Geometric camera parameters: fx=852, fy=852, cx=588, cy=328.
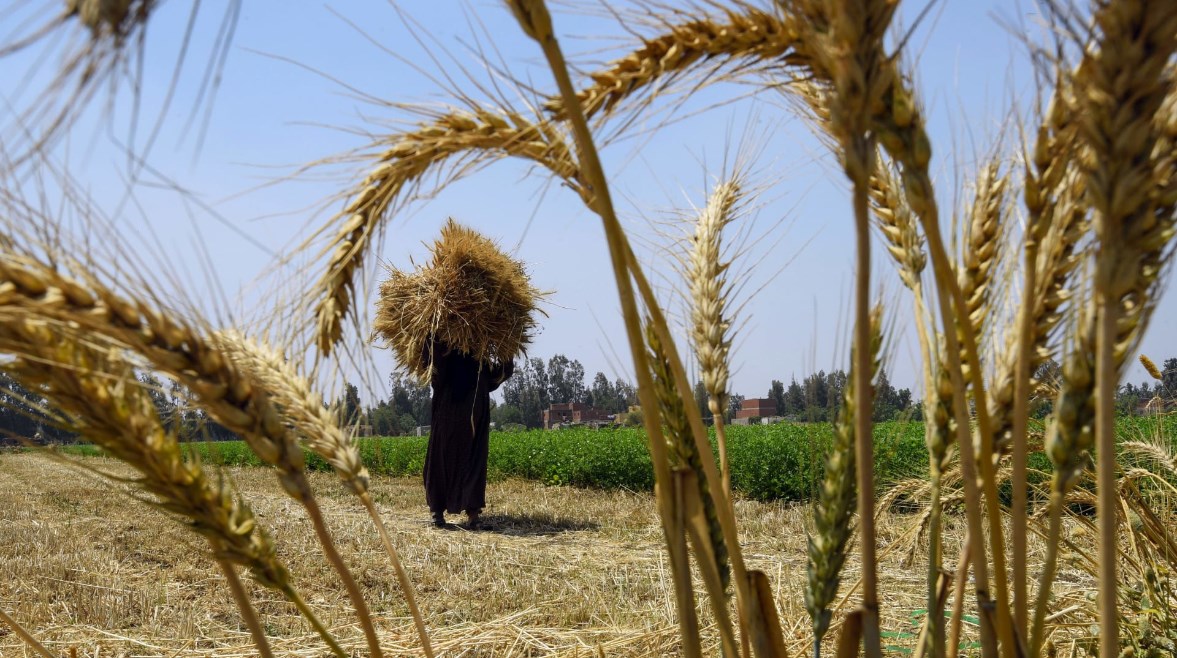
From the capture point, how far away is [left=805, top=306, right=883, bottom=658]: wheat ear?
1045mm

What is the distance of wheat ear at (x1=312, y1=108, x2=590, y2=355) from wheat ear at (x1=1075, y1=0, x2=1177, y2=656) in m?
0.49

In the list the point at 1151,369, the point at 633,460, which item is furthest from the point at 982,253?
the point at 633,460

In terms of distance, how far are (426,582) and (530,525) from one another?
3.44 m

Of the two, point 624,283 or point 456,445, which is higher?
point 624,283

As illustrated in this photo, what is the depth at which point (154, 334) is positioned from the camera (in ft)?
2.86

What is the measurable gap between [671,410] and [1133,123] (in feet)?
1.98

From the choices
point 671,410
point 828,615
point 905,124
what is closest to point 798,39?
point 905,124

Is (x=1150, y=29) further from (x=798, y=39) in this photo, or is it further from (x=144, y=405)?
(x=144, y=405)

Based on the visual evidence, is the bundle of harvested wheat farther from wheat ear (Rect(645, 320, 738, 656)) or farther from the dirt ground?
wheat ear (Rect(645, 320, 738, 656))

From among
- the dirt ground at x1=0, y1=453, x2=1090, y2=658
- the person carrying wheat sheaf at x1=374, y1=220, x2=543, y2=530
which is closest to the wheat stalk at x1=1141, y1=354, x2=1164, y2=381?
the dirt ground at x1=0, y1=453, x2=1090, y2=658

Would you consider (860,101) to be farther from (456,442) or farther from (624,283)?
(456,442)

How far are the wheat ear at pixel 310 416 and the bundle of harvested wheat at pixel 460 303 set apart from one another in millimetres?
6598

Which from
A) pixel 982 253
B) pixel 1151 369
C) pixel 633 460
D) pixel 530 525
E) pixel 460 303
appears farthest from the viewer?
pixel 633 460

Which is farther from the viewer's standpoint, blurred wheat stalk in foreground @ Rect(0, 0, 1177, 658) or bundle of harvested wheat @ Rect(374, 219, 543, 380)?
bundle of harvested wheat @ Rect(374, 219, 543, 380)
